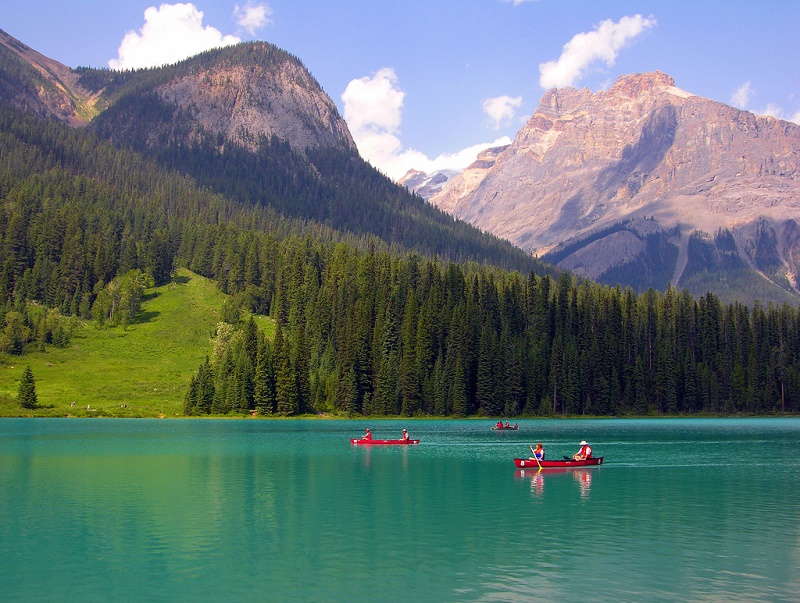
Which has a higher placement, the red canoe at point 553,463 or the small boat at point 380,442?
the small boat at point 380,442

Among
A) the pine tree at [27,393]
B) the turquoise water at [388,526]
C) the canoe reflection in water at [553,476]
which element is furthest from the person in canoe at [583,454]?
the pine tree at [27,393]

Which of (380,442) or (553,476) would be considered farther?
(380,442)

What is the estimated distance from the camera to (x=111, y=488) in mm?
63562

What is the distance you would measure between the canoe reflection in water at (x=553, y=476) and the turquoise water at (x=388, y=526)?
0.26m

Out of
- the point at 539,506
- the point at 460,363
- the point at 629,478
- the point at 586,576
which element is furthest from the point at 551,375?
the point at 586,576

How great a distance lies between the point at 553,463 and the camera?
260 ft

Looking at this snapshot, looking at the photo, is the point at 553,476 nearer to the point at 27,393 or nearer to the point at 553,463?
the point at 553,463

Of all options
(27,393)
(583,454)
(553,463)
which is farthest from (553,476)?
(27,393)

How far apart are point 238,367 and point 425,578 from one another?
138915 mm

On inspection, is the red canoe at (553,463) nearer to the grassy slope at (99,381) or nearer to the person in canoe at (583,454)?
the person in canoe at (583,454)

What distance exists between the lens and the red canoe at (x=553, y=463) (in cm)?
7794

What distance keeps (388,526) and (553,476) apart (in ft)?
106

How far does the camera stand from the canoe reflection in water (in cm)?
6738

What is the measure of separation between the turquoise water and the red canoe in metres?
0.74
